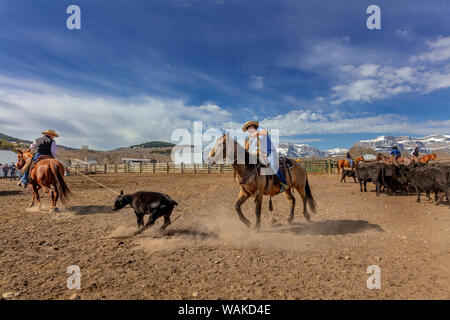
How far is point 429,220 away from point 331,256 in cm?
447

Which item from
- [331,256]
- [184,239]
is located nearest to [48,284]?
[184,239]

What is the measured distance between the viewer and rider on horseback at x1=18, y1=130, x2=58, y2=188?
25.7 feet

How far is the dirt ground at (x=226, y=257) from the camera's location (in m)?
2.83

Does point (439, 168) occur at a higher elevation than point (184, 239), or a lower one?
higher

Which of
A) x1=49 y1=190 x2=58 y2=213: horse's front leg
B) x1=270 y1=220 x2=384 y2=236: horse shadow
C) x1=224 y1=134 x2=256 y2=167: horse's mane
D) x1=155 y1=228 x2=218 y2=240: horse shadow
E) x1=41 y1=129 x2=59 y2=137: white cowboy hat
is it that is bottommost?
x1=270 y1=220 x2=384 y2=236: horse shadow

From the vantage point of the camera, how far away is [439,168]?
26.6ft

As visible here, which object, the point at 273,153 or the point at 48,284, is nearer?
the point at 48,284

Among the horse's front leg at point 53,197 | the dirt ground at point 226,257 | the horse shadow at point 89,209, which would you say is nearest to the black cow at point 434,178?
the dirt ground at point 226,257

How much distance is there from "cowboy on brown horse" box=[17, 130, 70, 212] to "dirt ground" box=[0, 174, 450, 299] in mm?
913

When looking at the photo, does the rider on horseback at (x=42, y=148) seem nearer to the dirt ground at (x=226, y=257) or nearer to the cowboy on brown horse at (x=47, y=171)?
the cowboy on brown horse at (x=47, y=171)

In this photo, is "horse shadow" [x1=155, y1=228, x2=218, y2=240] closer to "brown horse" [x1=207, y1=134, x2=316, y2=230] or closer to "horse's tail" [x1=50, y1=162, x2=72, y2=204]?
"brown horse" [x1=207, y1=134, x2=316, y2=230]

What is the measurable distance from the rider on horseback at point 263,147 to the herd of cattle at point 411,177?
6.87m

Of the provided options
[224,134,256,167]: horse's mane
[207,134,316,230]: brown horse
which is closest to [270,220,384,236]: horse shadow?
[207,134,316,230]: brown horse
